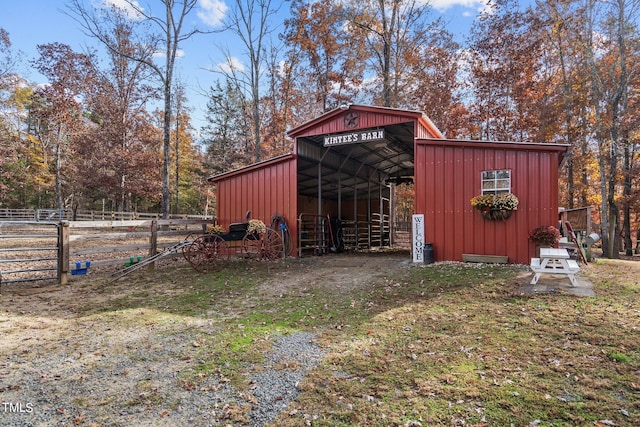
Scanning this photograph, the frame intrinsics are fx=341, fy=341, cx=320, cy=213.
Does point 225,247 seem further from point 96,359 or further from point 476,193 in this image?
point 476,193

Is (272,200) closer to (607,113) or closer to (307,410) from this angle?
(307,410)

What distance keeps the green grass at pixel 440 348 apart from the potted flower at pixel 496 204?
2.06 metres

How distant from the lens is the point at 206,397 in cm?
273

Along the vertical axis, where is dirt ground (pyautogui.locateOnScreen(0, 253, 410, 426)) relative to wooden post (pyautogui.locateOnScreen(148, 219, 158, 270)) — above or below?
below

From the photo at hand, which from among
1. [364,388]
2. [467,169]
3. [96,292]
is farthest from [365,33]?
[364,388]

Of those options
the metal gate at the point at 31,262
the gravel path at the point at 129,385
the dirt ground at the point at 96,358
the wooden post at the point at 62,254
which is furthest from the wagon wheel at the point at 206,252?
the gravel path at the point at 129,385

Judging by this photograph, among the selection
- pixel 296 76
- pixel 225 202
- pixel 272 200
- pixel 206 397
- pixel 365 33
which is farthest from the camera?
pixel 296 76

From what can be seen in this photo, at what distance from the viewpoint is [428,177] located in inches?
355

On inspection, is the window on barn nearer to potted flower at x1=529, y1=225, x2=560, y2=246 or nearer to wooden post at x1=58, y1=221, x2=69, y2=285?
potted flower at x1=529, y1=225, x2=560, y2=246

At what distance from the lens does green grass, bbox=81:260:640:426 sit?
2.48 metres

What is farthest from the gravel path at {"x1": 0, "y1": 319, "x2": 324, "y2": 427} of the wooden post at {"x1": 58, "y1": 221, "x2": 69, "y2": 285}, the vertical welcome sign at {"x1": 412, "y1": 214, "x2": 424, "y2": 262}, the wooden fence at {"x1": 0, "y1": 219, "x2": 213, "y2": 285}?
the vertical welcome sign at {"x1": 412, "y1": 214, "x2": 424, "y2": 262}

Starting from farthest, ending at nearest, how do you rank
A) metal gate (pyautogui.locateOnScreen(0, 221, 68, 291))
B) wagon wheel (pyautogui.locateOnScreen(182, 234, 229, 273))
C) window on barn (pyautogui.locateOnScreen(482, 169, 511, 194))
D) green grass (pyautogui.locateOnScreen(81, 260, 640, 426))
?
wagon wheel (pyautogui.locateOnScreen(182, 234, 229, 273)) < window on barn (pyautogui.locateOnScreen(482, 169, 511, 194)) < metal gate (pyautogui.locateOnScreen(0, 221, 68, 291)) < green grass (pyautogui.locateOnScreen(81, 260, 640, 426))

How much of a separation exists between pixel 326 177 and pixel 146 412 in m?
12.4

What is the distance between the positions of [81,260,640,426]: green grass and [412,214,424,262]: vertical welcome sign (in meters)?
2.42
